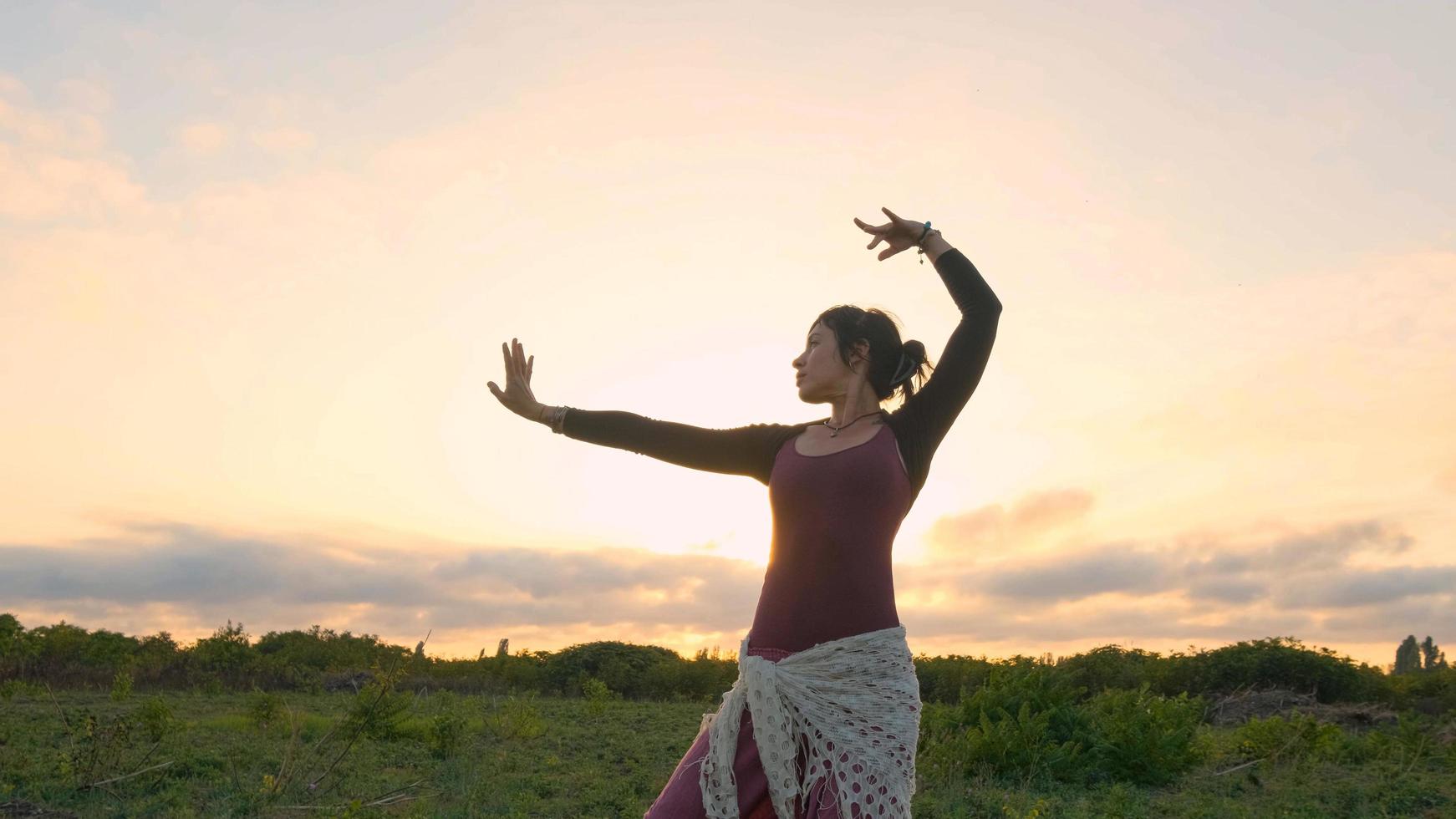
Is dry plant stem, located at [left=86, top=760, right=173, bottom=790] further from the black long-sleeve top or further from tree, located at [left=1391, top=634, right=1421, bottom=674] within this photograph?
tree, located at [left=1391, top=634, right=1421, bottom=674]

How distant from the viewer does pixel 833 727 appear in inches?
115

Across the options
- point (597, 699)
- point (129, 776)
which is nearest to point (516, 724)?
point (597, 699)

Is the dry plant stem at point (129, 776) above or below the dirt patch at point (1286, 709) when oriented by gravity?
below

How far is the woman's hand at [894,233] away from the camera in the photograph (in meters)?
3.51

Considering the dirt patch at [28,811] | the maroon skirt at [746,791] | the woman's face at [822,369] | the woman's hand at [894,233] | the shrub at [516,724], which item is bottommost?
the dirt patch at [28,811]

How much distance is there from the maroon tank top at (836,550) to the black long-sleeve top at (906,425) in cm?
11

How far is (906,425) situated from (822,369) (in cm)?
30

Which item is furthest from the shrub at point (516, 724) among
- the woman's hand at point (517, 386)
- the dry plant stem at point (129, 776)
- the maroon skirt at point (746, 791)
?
the maroon skirt at point (746, 791)

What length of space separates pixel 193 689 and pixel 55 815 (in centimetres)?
817

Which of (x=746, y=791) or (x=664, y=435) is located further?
(x=664, y=435)

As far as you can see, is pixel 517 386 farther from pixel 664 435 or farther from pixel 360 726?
pixel 360 726

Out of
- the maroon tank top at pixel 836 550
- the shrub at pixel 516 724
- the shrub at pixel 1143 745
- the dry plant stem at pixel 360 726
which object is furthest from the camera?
the shrub at pixel 516 724

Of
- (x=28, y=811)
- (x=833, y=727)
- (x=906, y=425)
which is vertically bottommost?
(x=28, y=811)

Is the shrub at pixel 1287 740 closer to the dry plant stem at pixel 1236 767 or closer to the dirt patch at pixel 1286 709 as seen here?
the dry plant stem at pixel 1236 767
